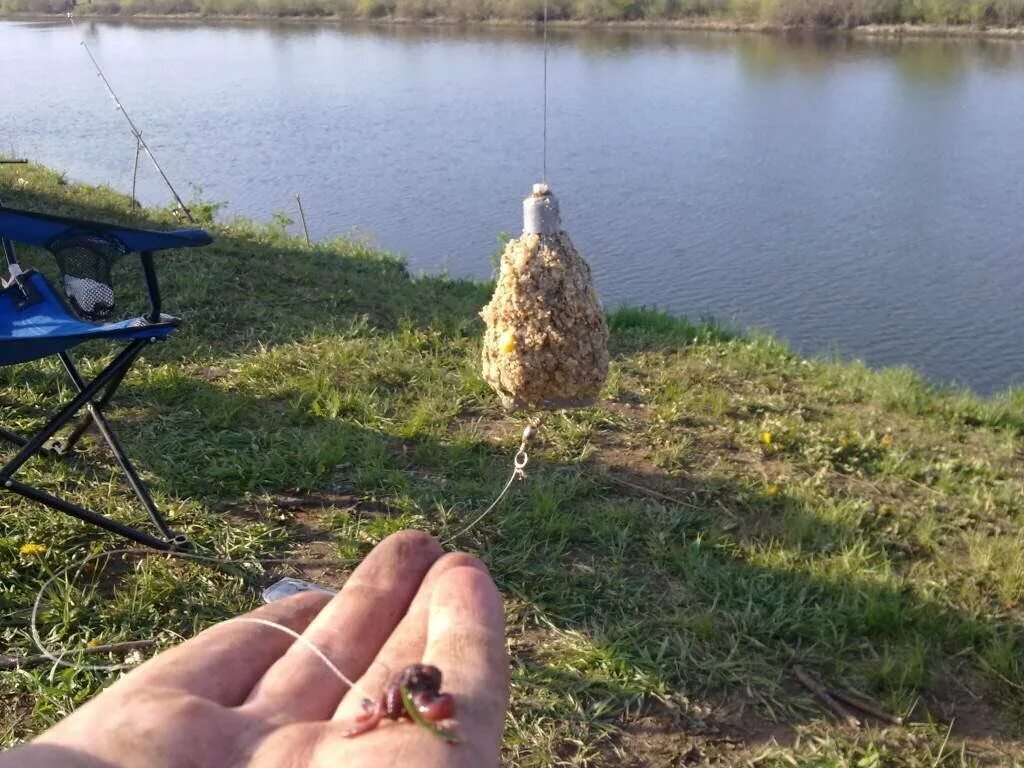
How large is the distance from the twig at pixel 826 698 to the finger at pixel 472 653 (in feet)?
4.15

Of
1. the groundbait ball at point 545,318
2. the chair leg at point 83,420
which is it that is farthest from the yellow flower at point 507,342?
the chair leg at point 83,420

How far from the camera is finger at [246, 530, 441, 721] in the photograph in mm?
1531

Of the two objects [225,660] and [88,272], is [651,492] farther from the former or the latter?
[88,272]

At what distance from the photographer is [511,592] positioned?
279cm

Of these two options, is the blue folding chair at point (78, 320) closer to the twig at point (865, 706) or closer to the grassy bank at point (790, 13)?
the twig at point (865, 706)

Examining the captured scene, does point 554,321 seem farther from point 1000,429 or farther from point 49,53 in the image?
point 49,53

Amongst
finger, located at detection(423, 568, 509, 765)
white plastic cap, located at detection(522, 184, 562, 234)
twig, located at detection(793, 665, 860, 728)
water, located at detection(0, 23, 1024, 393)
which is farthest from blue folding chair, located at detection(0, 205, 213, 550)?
water, located at detection(0, 23, 1024, 393)

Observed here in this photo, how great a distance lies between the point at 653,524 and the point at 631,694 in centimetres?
80


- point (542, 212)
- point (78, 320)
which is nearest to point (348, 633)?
point (542, 212)

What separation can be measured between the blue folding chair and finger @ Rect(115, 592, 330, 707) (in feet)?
4.26

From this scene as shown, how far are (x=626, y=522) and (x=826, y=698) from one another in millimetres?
899

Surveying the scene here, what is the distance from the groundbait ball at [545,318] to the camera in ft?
7.49

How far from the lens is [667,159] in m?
12.5

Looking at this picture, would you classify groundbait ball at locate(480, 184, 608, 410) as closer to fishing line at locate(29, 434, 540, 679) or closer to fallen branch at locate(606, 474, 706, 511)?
fishing line at locate(29, 434, 540, 679)
